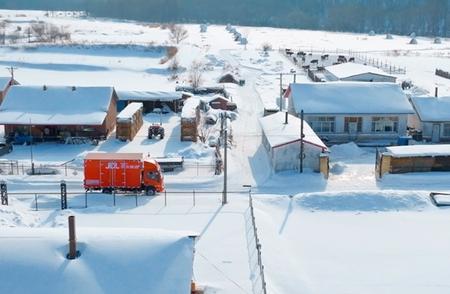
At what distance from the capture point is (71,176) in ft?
95.9

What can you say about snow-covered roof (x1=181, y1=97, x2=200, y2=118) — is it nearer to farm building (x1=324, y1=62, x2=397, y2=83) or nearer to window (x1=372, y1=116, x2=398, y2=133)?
window (x1=372, y1=116, x2=398, y2=133)

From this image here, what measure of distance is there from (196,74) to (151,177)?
115 ft

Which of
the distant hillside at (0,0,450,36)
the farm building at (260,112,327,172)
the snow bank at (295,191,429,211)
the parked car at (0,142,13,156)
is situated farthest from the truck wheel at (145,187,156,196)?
the distant hillside at (0,0,450,36)

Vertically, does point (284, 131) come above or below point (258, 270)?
above

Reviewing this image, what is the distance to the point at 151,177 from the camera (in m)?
26.4

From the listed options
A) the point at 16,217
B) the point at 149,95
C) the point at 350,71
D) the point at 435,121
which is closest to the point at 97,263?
the point at 16,217

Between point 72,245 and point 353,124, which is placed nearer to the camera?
point 72,245

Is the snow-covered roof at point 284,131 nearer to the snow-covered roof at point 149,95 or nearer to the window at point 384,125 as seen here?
the window at point 384,125

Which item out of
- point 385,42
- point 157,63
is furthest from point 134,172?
point 385,42

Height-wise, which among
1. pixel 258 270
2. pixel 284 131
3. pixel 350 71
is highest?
pixel 350 71

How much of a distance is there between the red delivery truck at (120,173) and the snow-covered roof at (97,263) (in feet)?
37.7

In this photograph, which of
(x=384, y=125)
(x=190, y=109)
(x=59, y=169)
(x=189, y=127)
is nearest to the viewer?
(x=59, y=169)

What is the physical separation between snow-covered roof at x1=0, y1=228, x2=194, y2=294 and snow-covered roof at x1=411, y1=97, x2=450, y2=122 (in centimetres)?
2535

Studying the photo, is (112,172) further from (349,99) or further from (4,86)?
(4,86)
